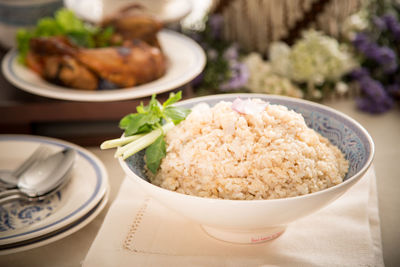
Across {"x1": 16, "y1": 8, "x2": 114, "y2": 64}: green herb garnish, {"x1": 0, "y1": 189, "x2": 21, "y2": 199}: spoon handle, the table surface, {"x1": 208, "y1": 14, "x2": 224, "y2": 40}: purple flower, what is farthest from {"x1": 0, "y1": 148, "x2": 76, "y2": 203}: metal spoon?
{"x1": 208, "y1": 14, "x2": 224, "y2": 40}: purple flower

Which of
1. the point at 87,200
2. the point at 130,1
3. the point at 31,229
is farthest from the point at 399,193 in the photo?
the point at 130,1

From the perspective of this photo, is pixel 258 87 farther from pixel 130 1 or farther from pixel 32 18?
pixel 32 18

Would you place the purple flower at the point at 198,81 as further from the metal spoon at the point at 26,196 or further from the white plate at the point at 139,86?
the metal spoon at the point at 26,196

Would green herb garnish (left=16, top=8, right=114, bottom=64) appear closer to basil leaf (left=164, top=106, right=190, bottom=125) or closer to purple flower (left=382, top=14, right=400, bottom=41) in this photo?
basil leaf (left=164, top=106, right=190, bottom=125)

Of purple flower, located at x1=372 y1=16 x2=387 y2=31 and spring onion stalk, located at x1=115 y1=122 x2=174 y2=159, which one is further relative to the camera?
purple flower, located at x1=372 y1=16 x2=387 y2=31

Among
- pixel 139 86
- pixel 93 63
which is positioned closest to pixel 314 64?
pixel 139 86

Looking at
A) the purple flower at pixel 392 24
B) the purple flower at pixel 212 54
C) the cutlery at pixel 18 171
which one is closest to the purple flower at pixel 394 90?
the purple flower at pixel 392 24
